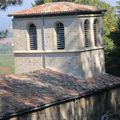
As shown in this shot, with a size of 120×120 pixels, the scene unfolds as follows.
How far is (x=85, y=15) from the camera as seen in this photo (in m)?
29.2

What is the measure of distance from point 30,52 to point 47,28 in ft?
6.30

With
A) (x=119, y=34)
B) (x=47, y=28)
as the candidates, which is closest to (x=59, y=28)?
(x=47, y=28)

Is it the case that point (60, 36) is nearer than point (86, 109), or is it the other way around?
point (86, 109)

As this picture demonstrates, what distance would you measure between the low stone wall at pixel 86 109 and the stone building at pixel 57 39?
177cm

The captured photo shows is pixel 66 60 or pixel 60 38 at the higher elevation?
pixel 60 38

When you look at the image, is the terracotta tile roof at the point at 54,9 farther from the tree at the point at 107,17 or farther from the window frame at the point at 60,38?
the tree at the point at 107,17

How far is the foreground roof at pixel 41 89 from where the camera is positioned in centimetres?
2174

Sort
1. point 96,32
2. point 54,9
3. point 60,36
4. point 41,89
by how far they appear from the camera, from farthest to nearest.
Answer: point 96,32
point 60,36
point 54,9
point 41,89

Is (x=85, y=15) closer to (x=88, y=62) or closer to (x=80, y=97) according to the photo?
(x=88, y=62)

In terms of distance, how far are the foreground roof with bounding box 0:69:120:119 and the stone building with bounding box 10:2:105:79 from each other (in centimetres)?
79

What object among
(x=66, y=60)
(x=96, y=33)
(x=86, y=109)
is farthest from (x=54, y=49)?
(x=86, y=109)

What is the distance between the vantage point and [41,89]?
82.5 feet

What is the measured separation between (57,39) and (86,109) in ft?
15.9

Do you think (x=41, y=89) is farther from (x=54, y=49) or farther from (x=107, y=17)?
(x=107, y=17)
